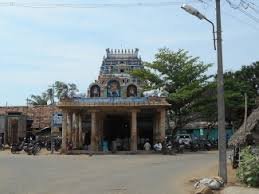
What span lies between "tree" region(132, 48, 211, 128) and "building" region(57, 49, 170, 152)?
2628 mm

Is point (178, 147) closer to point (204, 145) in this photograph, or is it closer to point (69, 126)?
point (204, 145)

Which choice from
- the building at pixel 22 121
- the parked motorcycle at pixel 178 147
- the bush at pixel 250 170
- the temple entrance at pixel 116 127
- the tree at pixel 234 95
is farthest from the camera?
the building at pixel 22 121

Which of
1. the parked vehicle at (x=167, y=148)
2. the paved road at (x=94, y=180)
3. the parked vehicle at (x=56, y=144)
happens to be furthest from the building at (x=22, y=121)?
the paved road at (x=94, y=180)

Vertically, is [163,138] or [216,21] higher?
[216,21]

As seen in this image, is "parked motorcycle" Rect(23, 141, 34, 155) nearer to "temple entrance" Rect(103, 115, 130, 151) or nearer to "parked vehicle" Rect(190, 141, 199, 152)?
"temple entrance" Rect(103, 115, 130, 151)

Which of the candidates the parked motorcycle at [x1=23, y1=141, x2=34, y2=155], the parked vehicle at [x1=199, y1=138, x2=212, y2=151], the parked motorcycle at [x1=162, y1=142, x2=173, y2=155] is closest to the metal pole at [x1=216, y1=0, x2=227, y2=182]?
the parked motorcycle at [x1=162, y1=142, x2=173, y2=155]

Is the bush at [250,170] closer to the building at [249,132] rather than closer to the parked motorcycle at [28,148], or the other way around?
the building at [249,132]

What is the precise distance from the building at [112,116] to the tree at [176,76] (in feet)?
8.62

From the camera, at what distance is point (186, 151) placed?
156 feet

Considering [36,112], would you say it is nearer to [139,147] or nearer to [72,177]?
[139,147]

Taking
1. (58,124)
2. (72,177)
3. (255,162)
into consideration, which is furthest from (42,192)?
(58,124)

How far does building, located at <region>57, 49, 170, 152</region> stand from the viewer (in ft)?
145

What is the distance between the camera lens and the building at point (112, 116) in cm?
4428

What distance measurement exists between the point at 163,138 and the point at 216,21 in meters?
26.0
